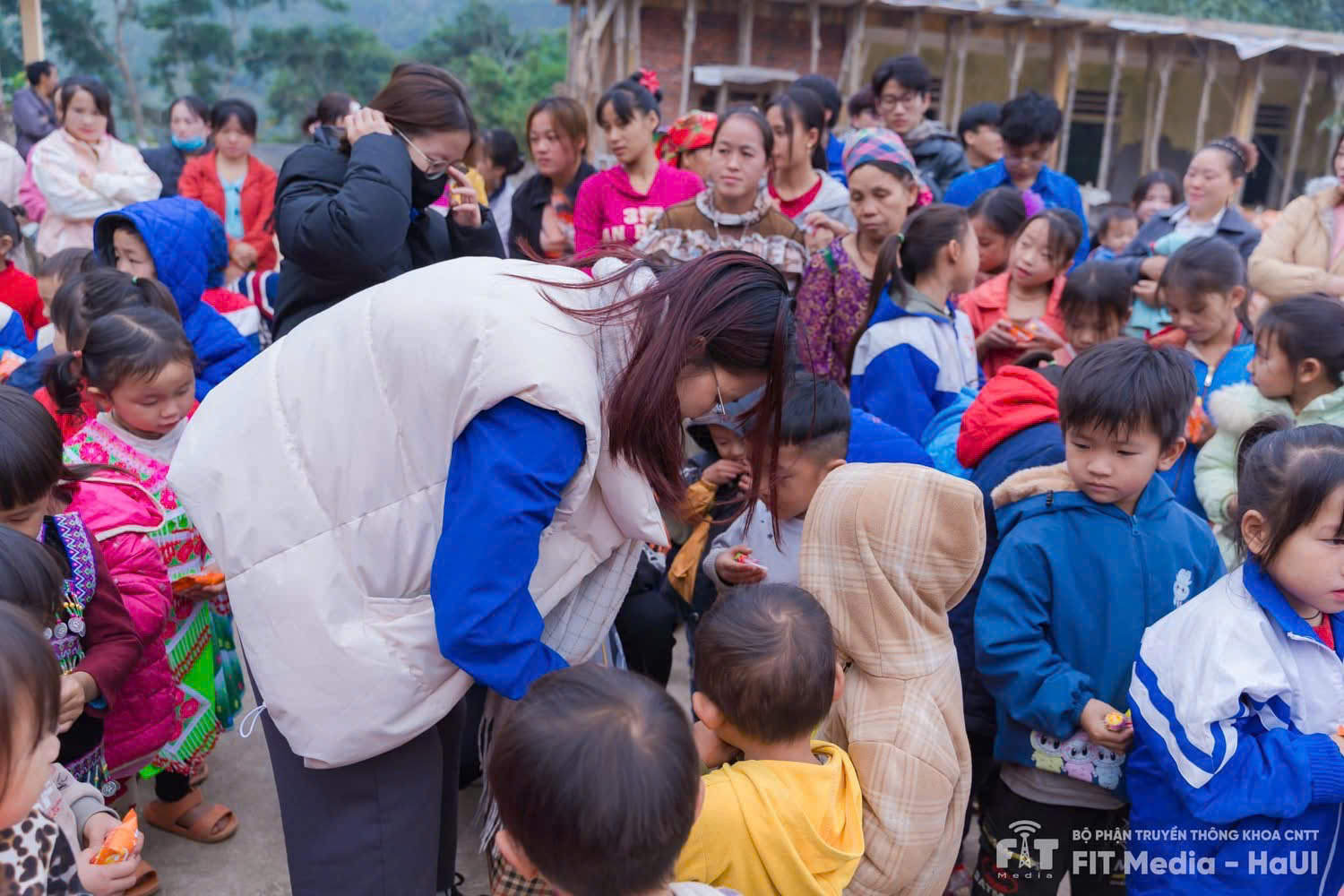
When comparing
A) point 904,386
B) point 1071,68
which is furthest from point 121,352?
point 1071,68

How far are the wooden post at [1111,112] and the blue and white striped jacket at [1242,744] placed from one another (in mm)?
14234

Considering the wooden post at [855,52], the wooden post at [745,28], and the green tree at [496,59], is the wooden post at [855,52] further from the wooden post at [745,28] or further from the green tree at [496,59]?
the green tree at [496,59]

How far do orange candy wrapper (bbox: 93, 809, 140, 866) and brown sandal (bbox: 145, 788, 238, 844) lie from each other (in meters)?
1.28

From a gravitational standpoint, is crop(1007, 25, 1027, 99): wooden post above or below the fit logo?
above

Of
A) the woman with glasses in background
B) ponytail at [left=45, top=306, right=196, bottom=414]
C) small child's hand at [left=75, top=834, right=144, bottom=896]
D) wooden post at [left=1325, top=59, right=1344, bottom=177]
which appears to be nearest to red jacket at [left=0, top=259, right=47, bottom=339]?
ponytail at [left=45, top=306, right=196, bottom=414]

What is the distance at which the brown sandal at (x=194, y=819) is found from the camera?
268 cm

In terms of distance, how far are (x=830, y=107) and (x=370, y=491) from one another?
417 centimetres

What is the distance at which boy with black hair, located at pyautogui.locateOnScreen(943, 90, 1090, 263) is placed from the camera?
462cm

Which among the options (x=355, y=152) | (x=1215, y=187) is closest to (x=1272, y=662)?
(x=355, y=152)

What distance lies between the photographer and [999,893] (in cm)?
220

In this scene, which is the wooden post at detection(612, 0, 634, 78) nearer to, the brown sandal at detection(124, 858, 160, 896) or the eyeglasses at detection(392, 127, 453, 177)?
the eyeglasses at detection(392, 127, 453, 177)

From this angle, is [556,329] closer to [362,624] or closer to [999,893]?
[362,624]

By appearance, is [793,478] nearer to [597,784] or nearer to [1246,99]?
[597,784]

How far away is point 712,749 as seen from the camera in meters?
1.74
